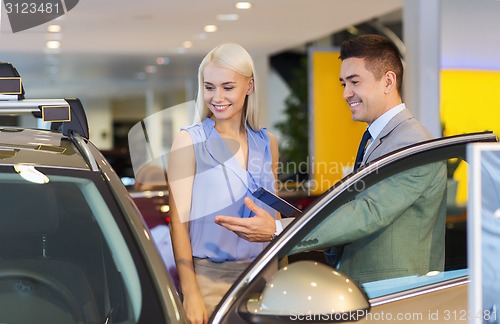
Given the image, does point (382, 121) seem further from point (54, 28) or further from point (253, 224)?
point (54, 28)

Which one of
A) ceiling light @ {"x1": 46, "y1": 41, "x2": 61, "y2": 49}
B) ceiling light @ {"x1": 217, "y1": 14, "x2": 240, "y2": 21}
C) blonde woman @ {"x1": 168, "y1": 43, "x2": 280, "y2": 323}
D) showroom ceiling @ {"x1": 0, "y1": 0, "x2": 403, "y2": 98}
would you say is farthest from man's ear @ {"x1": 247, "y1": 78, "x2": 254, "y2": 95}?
ceiling light @ {"x1": 46, "y1": 41, "x2": 61, "y2": 49}

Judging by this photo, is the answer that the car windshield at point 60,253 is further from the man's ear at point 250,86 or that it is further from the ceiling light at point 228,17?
the ceiling light at point 228,17

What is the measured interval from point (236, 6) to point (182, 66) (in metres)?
8.30

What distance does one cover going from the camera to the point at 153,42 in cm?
1366

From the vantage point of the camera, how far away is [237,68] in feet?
9.91

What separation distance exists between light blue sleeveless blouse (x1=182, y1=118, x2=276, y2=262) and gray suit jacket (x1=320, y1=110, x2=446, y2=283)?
0.57 m

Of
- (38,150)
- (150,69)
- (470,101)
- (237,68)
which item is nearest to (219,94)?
(237,68)

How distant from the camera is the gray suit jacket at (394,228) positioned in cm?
243

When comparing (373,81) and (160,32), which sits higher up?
(160,32)

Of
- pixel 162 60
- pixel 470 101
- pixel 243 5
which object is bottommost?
pixel 470 101

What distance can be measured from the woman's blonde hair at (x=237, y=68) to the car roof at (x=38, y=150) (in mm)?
548

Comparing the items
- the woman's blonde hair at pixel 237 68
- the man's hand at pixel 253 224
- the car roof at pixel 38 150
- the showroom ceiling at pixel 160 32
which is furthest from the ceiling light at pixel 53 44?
the man's hand at pixel 253 224

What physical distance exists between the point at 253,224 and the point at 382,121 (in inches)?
23.2

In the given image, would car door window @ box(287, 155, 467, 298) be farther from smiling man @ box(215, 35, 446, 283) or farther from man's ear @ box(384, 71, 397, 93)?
man's ear @ box(384, 71, 397, 93)
